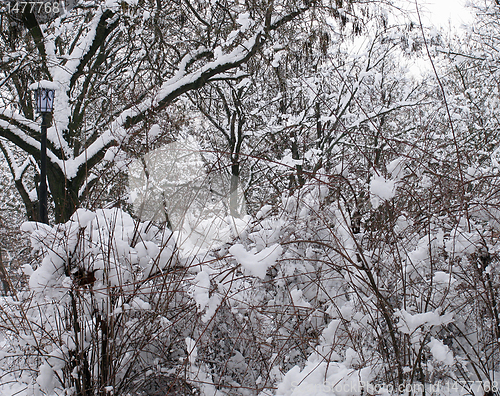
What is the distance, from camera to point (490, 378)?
154 cm

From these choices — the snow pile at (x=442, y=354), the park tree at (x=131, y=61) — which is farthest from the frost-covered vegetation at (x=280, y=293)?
the park tree at (x=131, y=61)

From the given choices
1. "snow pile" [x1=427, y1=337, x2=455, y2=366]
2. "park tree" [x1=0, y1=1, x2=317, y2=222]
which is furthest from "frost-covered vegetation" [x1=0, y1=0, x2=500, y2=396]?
"park tree" [x1=0, y1=1, x2=317, y2=222]

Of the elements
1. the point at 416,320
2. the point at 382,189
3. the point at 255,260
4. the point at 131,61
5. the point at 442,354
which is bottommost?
the point at 442,354

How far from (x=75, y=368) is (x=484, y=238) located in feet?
6.50

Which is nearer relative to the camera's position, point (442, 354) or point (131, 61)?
point (442, 354)

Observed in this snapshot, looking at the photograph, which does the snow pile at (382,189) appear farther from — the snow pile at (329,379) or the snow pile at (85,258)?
the snow pile at (85,258)

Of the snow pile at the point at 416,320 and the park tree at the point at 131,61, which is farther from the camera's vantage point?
the park tree at the point at 131,61

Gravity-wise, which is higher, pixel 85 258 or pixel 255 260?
pixel 85 258

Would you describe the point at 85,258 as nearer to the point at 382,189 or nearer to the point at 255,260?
the point at 255,260

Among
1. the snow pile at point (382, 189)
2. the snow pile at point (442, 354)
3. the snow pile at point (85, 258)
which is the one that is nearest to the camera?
the snow pile at point (442, 354)

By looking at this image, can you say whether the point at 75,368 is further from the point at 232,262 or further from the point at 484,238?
the point at 484,238

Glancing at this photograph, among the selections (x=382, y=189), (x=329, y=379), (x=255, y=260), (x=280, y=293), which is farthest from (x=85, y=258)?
Answer: (x=382, y=189)

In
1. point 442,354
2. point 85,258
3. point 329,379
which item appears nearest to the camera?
point 442,354

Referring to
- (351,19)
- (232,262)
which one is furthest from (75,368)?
(351,19)
